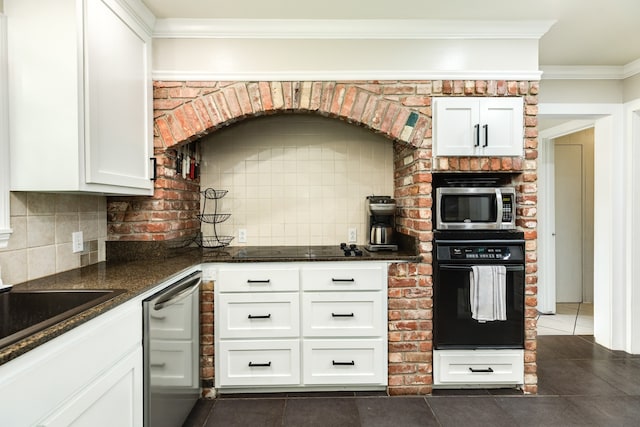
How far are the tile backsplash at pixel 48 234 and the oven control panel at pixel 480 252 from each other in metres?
2.32

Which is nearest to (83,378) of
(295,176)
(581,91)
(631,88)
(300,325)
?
(300,325)

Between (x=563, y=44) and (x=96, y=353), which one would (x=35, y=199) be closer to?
(x=96, y=353)

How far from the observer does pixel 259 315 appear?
2.47m

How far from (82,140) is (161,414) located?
1348mm

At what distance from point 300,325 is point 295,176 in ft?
4.18

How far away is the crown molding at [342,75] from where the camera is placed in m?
2.51

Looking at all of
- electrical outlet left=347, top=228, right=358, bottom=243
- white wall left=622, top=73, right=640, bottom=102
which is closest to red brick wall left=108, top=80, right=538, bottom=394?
electrical outlet left=347, top=228, right=358, bottom=243

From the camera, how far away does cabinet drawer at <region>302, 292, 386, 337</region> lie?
2.48 m

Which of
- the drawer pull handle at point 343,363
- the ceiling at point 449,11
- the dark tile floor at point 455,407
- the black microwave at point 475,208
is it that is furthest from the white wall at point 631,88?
the drawer pull handle at point 343,363

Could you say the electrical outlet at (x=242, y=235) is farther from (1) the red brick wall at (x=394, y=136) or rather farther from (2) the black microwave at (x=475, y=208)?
(2) the black microwave at (x=475, y=208)

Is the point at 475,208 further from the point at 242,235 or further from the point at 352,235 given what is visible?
the point at 242,235

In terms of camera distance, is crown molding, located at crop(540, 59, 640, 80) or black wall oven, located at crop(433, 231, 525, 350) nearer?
black wall oven, located at crop(433, 231, 525, 350)

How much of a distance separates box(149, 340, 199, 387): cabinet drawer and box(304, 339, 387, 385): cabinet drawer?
72 cm

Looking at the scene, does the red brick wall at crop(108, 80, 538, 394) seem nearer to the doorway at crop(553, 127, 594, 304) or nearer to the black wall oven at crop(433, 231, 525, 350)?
the black wall oven at crop(433, 231, 525, 350)
